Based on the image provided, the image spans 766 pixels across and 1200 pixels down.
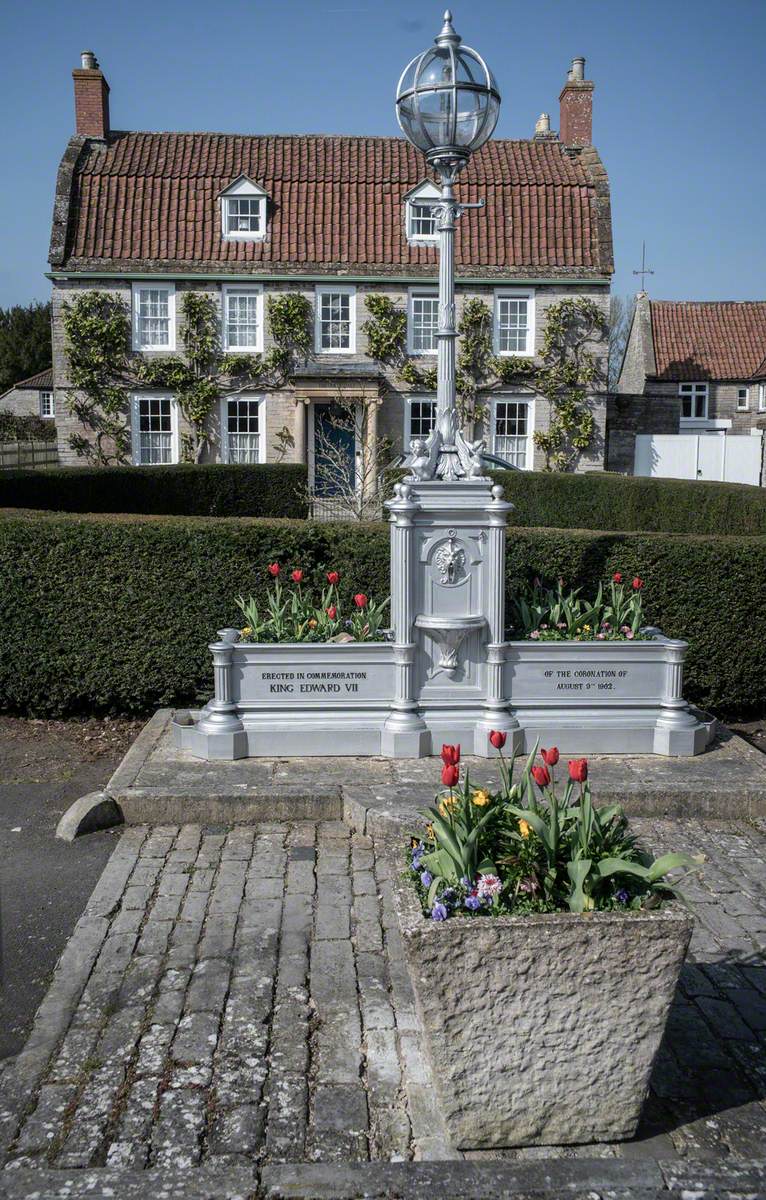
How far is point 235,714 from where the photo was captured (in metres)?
7.42

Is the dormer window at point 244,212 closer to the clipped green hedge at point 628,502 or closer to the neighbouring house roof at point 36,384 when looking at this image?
the clipped green hedge at point 628,502

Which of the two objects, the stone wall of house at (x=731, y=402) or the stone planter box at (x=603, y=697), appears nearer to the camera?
the stone planter box at (x=603, y=697)

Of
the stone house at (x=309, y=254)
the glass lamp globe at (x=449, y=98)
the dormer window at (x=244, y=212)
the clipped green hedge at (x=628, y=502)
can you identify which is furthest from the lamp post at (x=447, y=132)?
the dormer window at (x=244, y=212)

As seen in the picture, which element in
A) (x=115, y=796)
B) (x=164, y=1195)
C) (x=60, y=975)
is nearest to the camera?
(x=164, y=1195)

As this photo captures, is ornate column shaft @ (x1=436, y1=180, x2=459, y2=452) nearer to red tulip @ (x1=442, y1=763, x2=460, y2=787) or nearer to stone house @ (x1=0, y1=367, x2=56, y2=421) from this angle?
red tulip @ (x1=442, y1=763, x2=460, y2=787)

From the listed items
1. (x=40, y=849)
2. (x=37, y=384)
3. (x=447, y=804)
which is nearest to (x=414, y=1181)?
(x=447, y=804)

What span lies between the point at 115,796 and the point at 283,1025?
2610 millimetres

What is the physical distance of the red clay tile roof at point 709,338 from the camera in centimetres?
4056

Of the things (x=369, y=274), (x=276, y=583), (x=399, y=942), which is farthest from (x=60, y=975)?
(x=369, y=274)

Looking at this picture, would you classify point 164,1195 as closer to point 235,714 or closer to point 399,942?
point 399,942

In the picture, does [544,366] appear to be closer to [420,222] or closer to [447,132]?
[420,222]

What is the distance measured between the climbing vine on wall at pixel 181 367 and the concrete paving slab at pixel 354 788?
20937 millimetres

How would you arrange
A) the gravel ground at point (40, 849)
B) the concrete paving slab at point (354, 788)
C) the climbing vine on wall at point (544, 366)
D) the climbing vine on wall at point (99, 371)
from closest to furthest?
1. the gravel ground at point (40, 849)
2. the concrete paving slab at point (354, 788)
3. the climbing vine on wall at point (99, 371)
4. the climbing vine on wall at point (544, 366)

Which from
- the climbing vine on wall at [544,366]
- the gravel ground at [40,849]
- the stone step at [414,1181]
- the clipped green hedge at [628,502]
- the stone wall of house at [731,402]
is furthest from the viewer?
the stone wall of house at [731,402]
